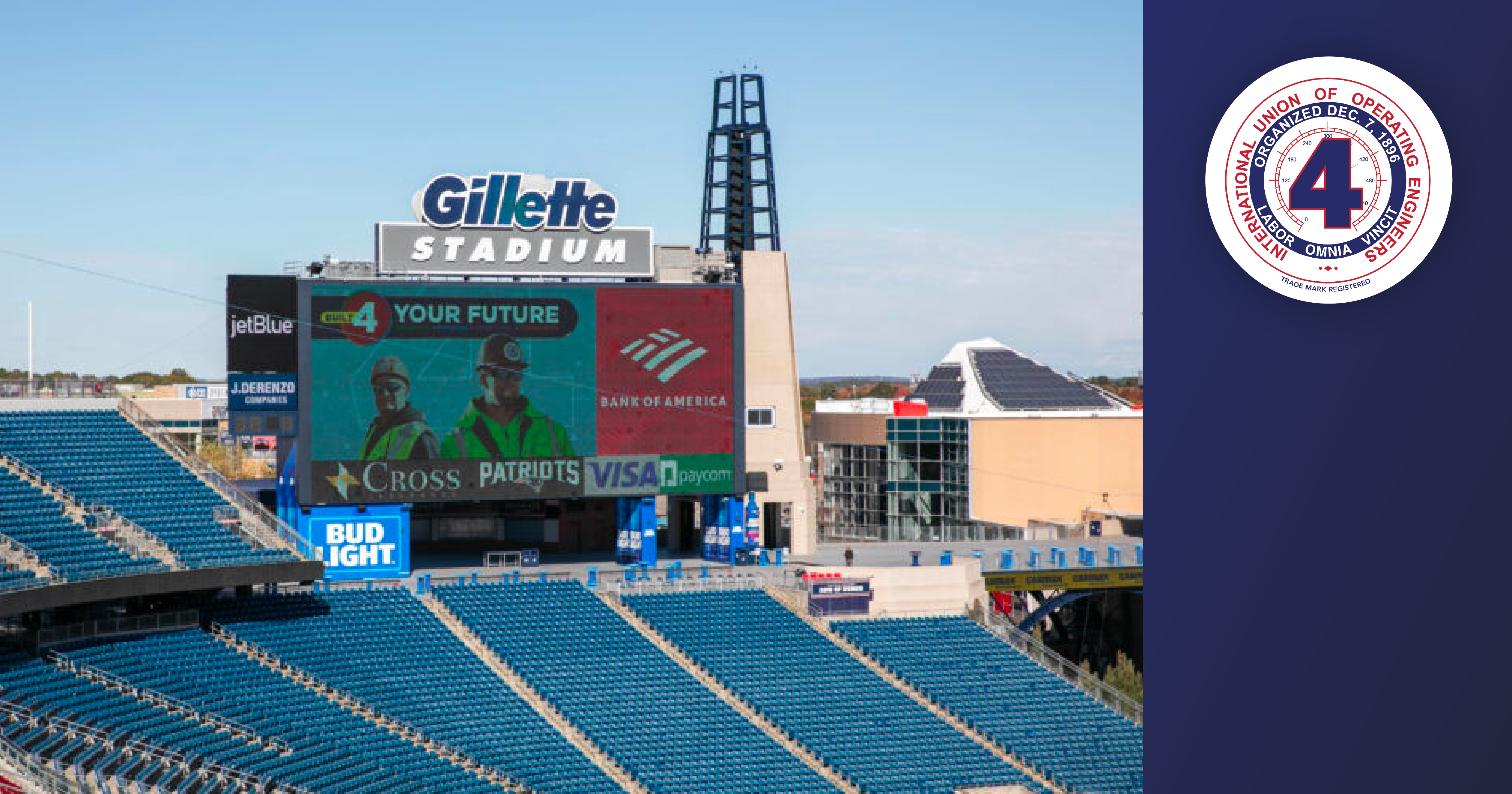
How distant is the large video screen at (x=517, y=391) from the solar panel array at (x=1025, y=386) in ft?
101

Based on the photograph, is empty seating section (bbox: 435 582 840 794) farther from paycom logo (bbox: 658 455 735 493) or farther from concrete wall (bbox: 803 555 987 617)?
concrete wall (bbox: 803 555 987 617)

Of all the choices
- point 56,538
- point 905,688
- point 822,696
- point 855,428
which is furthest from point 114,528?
point 855,428

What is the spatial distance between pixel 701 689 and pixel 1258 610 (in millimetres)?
33525

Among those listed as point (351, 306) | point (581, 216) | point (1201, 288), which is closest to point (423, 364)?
point (351, 306)

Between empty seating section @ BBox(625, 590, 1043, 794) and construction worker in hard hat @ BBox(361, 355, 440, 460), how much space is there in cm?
768

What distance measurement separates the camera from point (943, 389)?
8381 centimetres

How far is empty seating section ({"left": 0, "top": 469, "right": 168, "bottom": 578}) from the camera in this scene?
36.9 meters

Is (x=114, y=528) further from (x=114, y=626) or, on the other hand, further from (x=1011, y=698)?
(x=1011, y=698)

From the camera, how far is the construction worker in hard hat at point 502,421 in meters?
48.3

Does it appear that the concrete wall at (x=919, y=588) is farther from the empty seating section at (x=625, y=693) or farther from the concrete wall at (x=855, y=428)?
the concrete wall at (x=855, y=428)

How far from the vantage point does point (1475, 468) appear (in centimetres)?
1252

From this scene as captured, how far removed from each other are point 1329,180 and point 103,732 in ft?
88.3

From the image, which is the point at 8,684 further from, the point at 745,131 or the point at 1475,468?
the point at 745,131

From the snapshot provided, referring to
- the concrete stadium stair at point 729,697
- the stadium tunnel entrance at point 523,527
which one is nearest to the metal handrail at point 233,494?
the concrete stadium stair at point 729,697
